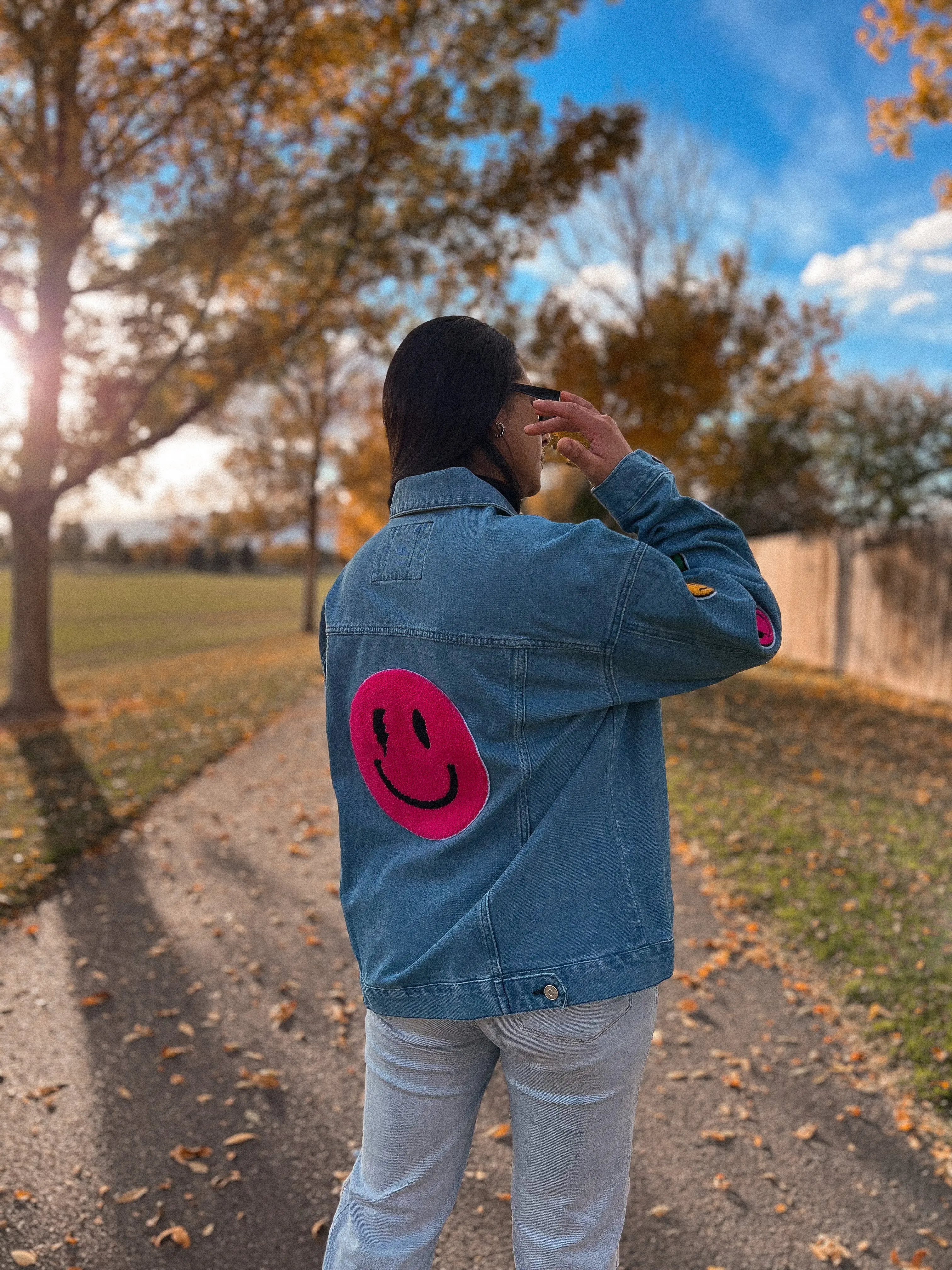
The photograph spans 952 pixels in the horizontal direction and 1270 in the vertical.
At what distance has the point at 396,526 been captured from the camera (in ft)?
4.83

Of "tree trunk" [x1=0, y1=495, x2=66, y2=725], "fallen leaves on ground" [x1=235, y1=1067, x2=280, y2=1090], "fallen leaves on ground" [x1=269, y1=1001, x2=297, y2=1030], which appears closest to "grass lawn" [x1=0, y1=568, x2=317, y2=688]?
"tree trunk" [x1=0, y1=495, x2=66, y2=725]

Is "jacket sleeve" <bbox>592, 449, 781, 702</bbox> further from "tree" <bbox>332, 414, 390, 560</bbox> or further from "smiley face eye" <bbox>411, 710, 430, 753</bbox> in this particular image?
"tree" <bbox>332, 414, 390, 560</bbox>

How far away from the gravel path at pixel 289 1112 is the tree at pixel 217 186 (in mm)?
7233

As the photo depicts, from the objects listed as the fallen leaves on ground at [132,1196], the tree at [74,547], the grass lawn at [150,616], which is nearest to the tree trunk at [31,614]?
the grass lawn at [150,616]

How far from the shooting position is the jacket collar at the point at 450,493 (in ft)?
4.61

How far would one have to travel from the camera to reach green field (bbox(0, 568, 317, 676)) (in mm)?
24344

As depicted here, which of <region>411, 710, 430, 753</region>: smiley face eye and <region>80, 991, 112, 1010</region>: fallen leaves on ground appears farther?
<region>80, 991, 112, 1010</region>: fallen leaves on ground

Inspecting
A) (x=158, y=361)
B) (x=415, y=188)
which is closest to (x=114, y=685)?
(x=158, y=361)

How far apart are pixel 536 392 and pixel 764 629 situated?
0.54 meters

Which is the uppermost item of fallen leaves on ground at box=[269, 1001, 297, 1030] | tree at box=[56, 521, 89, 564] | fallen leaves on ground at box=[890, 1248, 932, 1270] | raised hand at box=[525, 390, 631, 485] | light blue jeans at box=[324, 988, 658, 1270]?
tree at box=[56, 521, 89, 564]

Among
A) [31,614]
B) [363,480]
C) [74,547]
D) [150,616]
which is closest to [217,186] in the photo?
[31,614]

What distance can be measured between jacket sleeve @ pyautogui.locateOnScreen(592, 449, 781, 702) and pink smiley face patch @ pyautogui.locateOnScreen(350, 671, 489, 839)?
26 centimetres

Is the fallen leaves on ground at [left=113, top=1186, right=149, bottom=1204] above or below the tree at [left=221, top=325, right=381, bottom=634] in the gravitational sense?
below

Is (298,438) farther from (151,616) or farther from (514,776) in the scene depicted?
(514,776)
